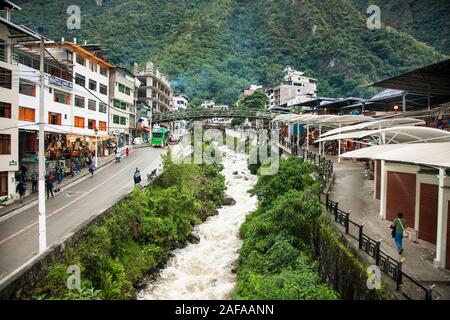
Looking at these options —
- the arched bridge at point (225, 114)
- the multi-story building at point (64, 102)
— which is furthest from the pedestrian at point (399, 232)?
the arched bridge at point (225, 114)

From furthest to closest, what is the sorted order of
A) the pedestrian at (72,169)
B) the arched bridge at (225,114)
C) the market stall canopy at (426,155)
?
the arched bridge at (225,114), the pedestrian at (72,169), the market stall canopy at (426,155)

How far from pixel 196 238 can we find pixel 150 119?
47.0 m

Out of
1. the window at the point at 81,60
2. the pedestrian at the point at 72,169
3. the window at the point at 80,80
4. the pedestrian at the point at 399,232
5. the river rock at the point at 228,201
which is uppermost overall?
the window at the point at 81,60

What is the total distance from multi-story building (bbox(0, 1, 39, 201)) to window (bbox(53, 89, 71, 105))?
9697mm

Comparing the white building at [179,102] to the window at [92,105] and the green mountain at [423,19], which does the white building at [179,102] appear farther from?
the green mountain at [423,19]

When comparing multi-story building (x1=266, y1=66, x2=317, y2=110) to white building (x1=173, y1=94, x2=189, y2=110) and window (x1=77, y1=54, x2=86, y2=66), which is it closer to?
white building (x1=173, y1=94, x2=189, y2=110)

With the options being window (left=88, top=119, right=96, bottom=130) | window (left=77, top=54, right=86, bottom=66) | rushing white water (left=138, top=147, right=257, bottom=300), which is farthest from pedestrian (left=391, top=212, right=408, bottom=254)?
window (left=88, top=119, right=96, bottom=130)

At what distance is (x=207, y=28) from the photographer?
129250 mm

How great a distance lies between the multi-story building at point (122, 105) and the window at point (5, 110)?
812 inches

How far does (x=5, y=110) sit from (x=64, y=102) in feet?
40.6

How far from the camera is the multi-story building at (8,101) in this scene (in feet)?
72.4

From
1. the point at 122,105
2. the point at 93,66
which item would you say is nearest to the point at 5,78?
the point at 93,66

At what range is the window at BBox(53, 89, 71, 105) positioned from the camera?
3281 cm
